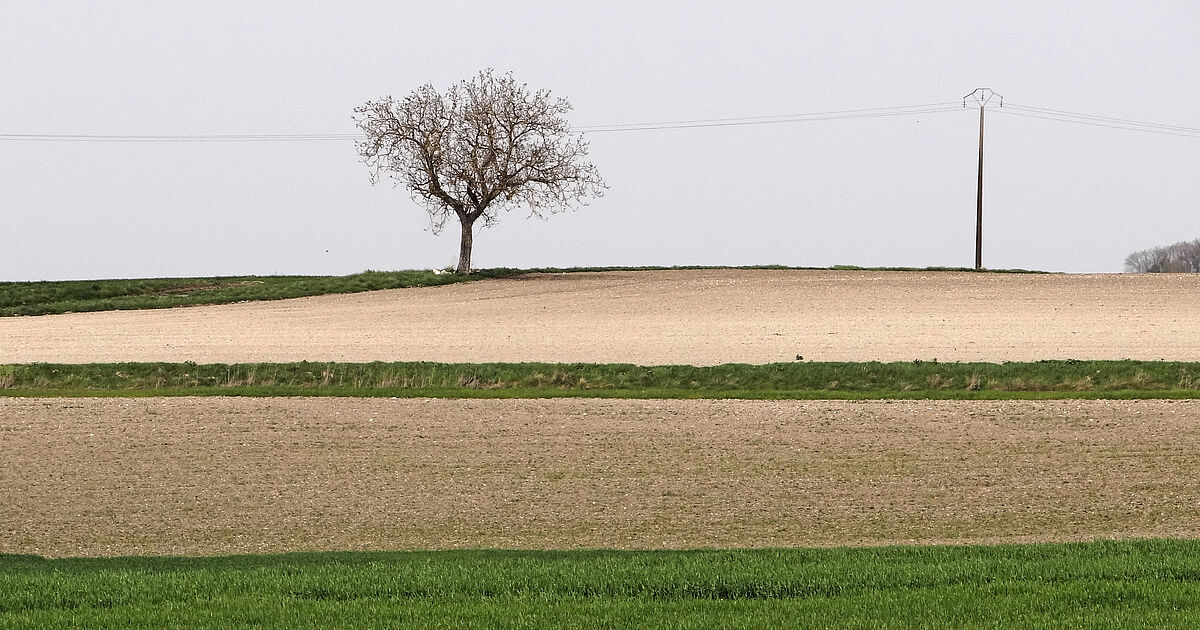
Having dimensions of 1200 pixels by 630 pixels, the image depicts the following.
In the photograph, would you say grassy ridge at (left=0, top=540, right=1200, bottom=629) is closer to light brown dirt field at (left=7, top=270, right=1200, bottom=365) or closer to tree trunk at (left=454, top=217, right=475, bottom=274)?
light brown dirt field at (left=7, top=270, right=1200, bottom=365)

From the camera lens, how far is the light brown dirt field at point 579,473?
13992 millimetres

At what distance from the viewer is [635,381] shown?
25.0m

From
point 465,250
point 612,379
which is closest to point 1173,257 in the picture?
point 465,250

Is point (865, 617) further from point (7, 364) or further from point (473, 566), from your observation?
point (7, 364)

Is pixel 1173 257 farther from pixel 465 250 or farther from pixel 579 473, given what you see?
pixel 579 473

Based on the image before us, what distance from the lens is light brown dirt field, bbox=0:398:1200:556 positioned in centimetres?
1399

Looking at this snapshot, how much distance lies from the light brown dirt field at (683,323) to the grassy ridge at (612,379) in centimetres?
140

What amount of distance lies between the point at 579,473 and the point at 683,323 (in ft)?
62.9

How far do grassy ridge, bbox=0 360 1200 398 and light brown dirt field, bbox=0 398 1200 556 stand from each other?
1.63 meters

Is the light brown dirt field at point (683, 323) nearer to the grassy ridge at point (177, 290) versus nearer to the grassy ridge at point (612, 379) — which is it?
the grassy ridge at point (612, 379)

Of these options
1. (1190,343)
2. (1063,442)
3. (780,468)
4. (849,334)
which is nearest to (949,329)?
(849,334)

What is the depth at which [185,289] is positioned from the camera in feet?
162

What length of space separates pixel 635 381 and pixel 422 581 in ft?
50.1

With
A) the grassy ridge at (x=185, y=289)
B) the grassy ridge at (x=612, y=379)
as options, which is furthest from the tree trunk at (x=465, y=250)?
the grassy ridge at (x=612, y=379)
